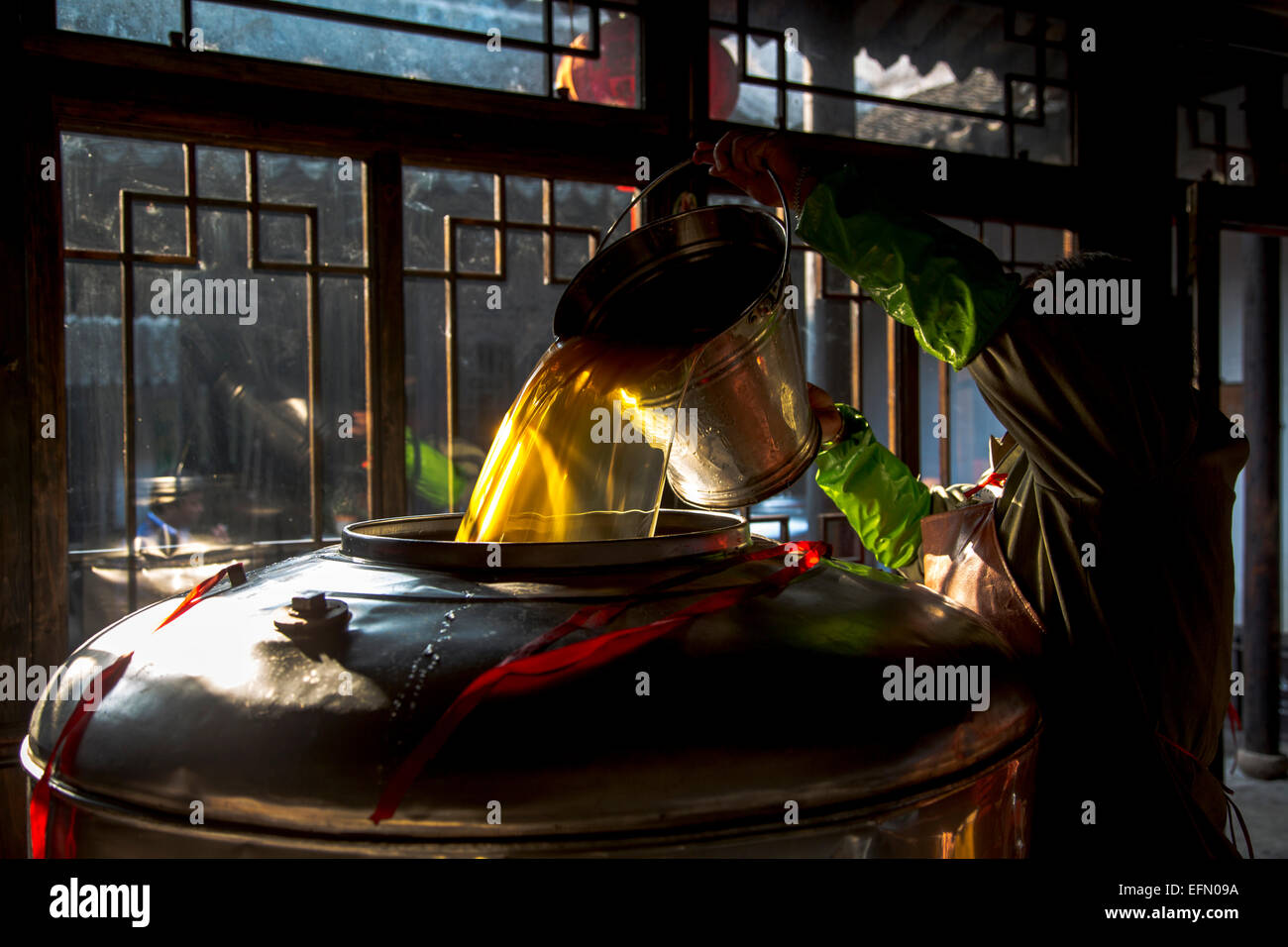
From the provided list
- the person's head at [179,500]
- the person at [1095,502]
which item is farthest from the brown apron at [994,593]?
the person's head at [179,500]

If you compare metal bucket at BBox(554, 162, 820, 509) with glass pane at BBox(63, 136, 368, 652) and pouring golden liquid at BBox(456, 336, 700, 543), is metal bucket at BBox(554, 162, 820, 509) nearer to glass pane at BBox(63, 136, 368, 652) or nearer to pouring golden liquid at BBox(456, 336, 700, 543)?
pouring golden liquid at BBox(456, 336, 700, 543)

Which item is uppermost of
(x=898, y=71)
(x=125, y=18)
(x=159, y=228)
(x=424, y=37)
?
(x=898, y=71)

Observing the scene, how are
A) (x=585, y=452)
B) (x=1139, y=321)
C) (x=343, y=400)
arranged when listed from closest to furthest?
(x=1139, y=321)
(x=585, y=452)
(x=343, y=400)

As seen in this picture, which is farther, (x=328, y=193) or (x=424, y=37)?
(x=424, y=37)

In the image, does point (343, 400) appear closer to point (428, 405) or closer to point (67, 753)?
point (428, 405)

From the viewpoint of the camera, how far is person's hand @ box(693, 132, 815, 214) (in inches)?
70.8

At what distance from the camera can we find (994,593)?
1.93m

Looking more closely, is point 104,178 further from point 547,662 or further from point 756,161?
point 547,662

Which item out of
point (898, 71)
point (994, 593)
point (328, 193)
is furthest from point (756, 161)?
point (898, 71)

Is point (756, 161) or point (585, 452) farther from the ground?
point (756, 161)

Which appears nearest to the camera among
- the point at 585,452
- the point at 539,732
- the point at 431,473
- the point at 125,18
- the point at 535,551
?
the point at 539,732

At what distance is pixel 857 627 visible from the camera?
145cm

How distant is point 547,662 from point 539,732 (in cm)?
11
